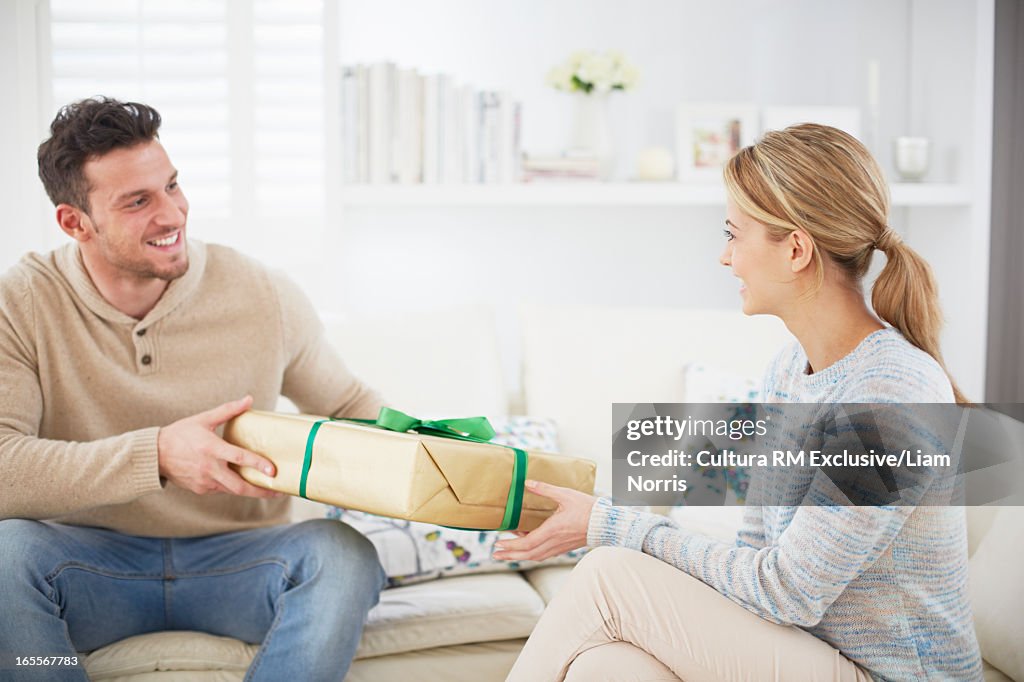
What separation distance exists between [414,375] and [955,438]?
130 cm

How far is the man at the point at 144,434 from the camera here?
155 centimetres

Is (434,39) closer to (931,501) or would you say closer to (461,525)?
(461,525)

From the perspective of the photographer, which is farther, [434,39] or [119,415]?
[434,39]

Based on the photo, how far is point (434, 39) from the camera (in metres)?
2.87

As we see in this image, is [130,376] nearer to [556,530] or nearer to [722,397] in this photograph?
[556,530]

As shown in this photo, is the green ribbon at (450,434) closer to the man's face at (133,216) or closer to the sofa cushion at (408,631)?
the sofa cushion at (408,631)

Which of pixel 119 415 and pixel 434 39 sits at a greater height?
pixel 434 39

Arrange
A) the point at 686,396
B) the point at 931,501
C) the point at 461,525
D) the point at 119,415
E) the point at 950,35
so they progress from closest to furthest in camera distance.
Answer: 1. the point at 931,501
2. the point at 461,525
3. the point at 119,415
4. the point at 686,396
5. the point at 950,35

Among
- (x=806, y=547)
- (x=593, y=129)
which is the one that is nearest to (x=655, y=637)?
(x=806, y=547)

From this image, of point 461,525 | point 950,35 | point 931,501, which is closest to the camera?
point 931,501

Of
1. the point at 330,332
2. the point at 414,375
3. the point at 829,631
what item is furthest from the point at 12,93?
the point at 829,631

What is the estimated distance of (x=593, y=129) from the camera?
275 centimetres

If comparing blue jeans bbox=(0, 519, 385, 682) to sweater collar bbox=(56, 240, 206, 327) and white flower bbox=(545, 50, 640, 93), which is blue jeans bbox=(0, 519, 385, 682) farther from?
white flower bbox=(545, 50, 640, 93)

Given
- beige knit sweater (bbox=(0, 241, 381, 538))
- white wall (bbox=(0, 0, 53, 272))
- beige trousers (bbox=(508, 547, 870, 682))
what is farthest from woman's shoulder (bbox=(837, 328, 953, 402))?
white wall (bbox=(0, 0, 53, 272))
